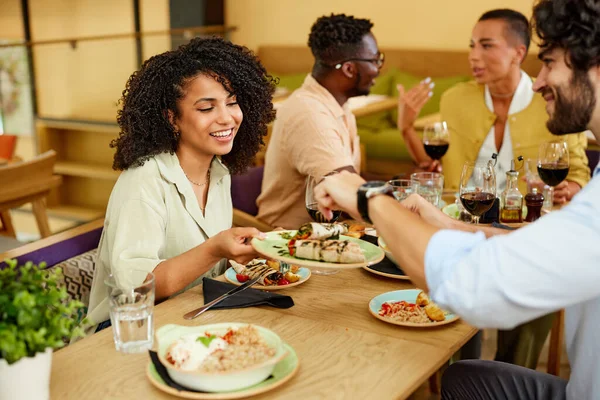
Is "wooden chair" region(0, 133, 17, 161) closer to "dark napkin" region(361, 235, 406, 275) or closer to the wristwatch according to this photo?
"dark napkin" region(361, 235, 406, 275)

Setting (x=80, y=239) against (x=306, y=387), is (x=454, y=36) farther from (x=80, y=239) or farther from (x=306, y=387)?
(x=306, y=387)

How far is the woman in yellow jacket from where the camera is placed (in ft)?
10.0

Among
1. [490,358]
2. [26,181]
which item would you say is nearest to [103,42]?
[26,181]

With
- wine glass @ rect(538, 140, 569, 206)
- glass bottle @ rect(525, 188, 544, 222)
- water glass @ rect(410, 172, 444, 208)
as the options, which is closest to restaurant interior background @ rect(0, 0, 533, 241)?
wine glass @ rect(538, 140, 569, 206)

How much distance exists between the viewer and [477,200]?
7.04 feet

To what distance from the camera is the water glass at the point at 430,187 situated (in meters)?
2.28

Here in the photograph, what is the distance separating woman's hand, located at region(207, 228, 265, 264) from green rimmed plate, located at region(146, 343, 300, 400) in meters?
0.38

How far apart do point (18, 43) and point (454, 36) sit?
3.30 meters

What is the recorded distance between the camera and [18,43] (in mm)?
5332

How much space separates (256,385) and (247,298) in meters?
0.42

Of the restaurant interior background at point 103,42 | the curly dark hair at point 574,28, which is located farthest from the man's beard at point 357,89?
the restaurant interior background at point 103,42

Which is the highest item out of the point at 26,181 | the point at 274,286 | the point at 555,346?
the point at 274,286

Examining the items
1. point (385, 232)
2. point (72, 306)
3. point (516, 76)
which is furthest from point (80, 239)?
point (516, 76)

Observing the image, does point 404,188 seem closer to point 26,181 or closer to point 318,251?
point 318,251
